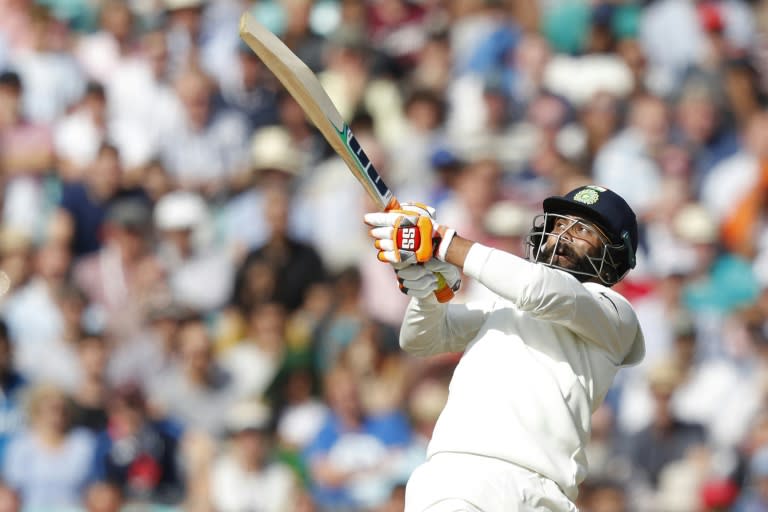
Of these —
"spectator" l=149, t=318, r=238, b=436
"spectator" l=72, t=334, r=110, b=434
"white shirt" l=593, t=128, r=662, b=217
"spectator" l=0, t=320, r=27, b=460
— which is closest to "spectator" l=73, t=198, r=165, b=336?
"spectator" l=72, t=334, r=110, b=434

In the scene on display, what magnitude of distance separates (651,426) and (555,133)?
261 cm

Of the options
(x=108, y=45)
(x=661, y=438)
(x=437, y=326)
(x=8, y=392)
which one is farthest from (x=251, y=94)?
(x=437, y=326)

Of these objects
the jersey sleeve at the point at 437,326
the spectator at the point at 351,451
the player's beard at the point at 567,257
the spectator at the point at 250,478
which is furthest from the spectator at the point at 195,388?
the player's beard at the point at 567,257

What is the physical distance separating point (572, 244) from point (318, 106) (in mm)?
957

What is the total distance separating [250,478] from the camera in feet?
27.7

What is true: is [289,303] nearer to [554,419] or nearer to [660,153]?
[660,153]

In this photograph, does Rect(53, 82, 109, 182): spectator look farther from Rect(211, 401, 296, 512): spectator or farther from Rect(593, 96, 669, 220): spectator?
Rect(593, 96, 669, 220): spectator

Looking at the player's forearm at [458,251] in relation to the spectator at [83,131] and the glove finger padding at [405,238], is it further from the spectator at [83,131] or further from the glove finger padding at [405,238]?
the spectator at [83,131]

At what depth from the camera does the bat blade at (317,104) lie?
4.88 m

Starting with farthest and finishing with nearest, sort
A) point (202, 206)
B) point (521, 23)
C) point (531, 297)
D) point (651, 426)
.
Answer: point (521, 23) < point (202, 206) < point (651, 426) < point (531, 297)

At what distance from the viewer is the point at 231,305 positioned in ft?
31.3

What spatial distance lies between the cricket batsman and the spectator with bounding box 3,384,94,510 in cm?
405

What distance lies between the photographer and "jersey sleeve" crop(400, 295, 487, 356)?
4984 millimetres

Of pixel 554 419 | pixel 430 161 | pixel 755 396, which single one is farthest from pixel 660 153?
pixel 554 419
